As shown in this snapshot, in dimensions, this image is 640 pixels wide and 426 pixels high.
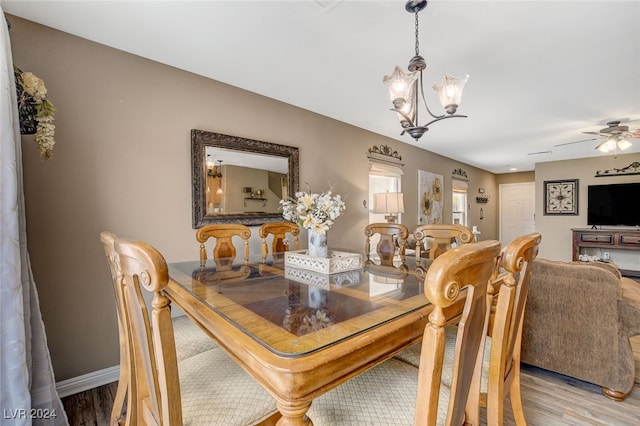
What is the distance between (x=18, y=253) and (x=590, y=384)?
3.51 meters

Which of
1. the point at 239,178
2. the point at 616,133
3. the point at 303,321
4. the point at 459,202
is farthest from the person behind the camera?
the point at 459,202

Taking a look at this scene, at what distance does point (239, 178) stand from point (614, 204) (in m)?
7.00

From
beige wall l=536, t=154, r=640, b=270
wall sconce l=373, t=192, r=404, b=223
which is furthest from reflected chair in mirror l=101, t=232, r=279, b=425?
beige wall l=536, t=154, r=640, b=270

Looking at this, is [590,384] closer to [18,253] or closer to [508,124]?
[508,124]

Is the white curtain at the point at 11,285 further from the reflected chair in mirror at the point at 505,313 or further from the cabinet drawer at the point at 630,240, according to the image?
the cabinet drawer at the point at 630,240

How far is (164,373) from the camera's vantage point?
78cm

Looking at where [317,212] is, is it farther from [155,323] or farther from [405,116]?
[155,323]

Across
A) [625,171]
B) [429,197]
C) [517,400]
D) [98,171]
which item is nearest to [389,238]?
[517,400]

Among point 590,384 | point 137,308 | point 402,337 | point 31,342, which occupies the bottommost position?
point 590,384

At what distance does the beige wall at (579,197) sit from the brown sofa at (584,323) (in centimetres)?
488

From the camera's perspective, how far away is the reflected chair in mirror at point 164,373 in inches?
29.4

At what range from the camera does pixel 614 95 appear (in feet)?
9.55

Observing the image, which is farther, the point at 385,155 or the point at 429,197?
the point at 429,197

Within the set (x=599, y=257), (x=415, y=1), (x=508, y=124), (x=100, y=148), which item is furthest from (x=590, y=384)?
(x=599, y=257)
